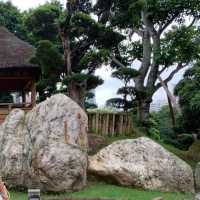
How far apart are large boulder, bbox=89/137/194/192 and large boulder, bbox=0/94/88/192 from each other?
0.80 metres

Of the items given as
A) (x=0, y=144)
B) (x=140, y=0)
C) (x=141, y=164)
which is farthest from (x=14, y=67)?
(x=141, y=164)

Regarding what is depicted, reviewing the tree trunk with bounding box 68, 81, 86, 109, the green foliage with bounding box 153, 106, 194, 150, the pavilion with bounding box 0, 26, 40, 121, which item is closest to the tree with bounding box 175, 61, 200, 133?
the green foliage with bounding box 153, 106, 194, 150

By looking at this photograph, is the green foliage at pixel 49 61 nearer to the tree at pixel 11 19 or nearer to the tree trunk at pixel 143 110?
the tree trunk at pixel 143 110

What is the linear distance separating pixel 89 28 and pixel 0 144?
5754 mm

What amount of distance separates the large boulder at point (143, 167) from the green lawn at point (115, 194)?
0.32 meters

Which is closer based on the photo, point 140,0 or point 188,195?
point 188,195

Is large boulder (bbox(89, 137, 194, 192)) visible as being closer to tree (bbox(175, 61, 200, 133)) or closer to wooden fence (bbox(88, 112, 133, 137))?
wooden fence (bbox(88, 112, 133, 137))

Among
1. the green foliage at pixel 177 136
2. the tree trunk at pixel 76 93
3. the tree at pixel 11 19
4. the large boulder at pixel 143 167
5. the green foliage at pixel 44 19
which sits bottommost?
the green foliage at pixel 177 136

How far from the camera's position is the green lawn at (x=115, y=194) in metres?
9.62

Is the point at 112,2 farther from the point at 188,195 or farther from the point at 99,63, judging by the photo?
the point at 188,195

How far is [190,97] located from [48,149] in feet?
27.5

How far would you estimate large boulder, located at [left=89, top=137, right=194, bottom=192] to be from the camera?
1078cm

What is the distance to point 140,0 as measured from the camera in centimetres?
1548

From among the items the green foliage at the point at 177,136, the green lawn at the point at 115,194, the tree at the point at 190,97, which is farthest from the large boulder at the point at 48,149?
the green foliage at the point at 177,136
